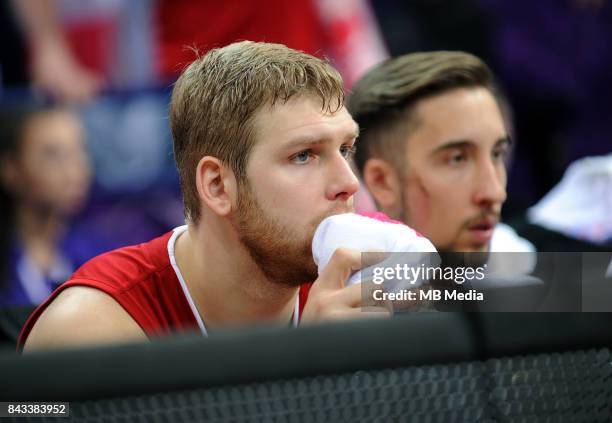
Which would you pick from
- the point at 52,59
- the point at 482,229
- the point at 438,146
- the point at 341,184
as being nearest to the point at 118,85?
the point at 52,59

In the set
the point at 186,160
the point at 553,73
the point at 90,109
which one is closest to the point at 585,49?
the point at 553,73

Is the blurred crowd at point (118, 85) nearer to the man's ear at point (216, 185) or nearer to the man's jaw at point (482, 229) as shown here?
the man's jaw at point (482, 229)

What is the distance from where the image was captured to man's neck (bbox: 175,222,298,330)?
2.00 metres

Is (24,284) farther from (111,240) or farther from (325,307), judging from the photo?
(325,307)

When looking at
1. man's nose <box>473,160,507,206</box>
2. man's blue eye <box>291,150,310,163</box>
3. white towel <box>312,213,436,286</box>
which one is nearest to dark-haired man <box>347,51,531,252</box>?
man's nose <box>473,160,507,206</box>

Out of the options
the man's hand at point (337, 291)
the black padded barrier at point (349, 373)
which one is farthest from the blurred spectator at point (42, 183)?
the black padded barrier at point (349, 373)

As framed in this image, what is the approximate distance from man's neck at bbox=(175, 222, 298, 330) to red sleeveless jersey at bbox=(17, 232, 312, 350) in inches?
1.8

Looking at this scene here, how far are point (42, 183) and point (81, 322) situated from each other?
2.58m

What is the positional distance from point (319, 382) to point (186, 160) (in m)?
1.23

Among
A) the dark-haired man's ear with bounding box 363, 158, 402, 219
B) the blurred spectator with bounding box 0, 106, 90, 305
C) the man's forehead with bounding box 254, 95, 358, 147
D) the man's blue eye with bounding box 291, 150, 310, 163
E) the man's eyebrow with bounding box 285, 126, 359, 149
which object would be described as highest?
the man's forehead with bounding box 254, 95, 358, 147

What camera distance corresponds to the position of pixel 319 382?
0.85 metres

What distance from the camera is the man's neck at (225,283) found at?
1999 mm

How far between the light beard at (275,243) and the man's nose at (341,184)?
0.04 meters

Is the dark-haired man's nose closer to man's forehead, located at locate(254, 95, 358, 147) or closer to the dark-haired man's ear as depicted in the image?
the dark-haired man's ear
